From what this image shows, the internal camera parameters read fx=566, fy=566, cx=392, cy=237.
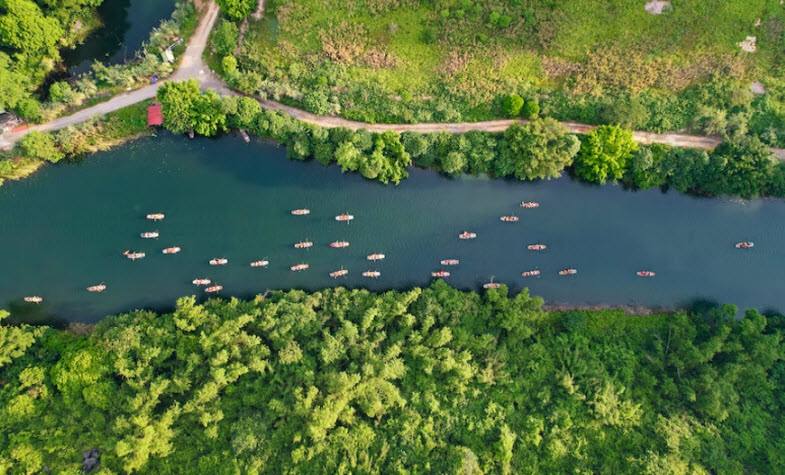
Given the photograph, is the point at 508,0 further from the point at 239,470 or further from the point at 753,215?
the point at 239,470

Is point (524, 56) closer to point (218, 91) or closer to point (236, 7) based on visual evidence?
point (236, 7)

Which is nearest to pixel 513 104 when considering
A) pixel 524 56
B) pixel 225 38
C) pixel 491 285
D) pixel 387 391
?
pixel 524 56

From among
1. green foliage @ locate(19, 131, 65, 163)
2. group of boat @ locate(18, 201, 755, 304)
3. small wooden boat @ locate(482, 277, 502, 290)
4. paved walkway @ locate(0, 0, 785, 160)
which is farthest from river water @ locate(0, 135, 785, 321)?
paved walkway @ locate(0, 0, 785, 160)

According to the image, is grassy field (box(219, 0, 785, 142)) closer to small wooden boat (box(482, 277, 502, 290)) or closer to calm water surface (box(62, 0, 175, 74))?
calm water surface (box(62, 0, 175, 74))

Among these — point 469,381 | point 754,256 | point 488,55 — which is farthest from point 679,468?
point 488,55

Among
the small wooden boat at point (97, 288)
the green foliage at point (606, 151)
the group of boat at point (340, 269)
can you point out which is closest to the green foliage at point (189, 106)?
the group of boat at point (340, 269)

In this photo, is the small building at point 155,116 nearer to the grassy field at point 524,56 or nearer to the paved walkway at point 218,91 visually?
the paved walkway at point 218,91
